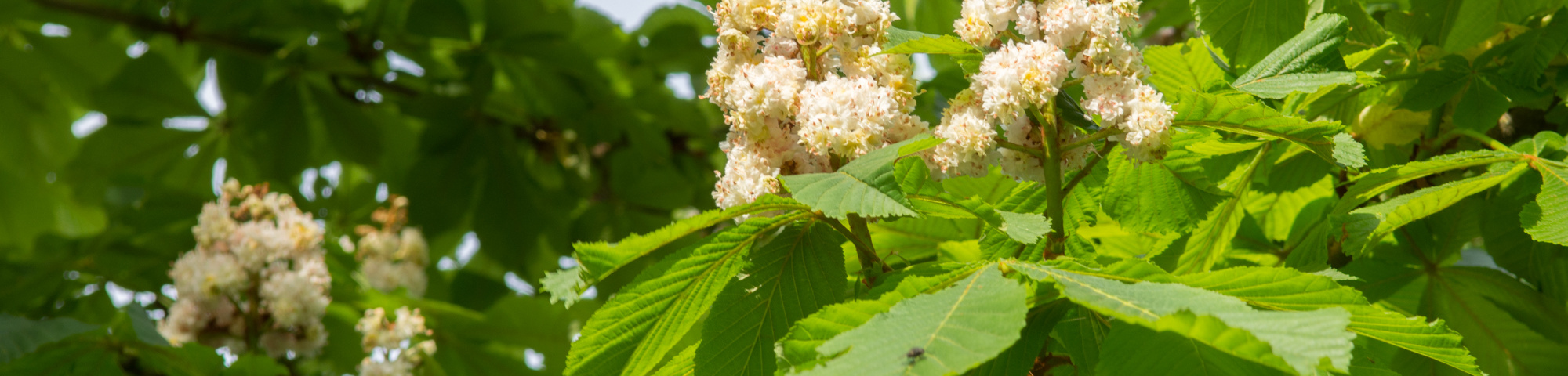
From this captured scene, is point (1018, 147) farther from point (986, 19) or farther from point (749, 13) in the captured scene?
point (749, 13)

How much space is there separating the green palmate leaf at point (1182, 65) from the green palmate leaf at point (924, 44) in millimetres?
496

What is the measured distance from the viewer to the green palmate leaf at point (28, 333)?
5.11 ft

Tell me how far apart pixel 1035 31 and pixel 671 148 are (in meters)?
3.19

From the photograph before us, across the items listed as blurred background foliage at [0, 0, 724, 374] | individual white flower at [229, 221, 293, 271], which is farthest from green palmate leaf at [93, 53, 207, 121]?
individual white flower at [229, 221, 293, 271]

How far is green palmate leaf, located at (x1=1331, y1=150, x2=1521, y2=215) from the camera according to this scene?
1050 millimetres

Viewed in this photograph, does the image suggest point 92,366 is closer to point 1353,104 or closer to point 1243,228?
point 1243,228

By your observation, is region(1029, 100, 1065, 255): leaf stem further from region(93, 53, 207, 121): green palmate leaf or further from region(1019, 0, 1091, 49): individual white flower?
region(93, 53, 207, 121): green palmate leaf

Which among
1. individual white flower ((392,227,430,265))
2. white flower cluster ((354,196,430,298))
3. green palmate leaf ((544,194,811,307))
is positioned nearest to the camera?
green palmate leaf ((544,194,811,307))

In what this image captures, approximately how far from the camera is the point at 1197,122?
0.92 m

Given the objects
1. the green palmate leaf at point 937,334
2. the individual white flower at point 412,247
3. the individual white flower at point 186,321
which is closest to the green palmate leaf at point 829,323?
the green palmate leaf at point 937,334

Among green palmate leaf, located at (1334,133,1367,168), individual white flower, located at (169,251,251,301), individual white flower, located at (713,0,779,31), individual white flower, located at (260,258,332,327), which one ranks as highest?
individual white flower, located at (169,251,251,301)

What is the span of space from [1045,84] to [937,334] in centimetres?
30

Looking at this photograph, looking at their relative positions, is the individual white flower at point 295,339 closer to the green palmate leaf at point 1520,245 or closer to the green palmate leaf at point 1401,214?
the green palmate leaf at point 1401,214

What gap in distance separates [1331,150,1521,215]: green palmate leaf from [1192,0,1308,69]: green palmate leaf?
201mm
